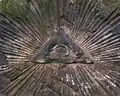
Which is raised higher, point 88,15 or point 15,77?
point 88,15

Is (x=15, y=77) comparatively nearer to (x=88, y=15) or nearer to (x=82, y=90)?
(x=82, y=90)

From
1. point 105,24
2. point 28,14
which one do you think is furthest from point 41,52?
point 105,24

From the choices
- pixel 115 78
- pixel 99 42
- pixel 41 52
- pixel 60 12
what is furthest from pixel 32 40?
pixel 115 78

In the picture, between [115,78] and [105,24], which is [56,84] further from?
[105,24]

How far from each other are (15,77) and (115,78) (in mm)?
597

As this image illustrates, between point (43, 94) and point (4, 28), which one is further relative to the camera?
point (4, 28)

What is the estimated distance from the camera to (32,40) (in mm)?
2477

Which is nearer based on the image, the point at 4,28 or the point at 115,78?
the point at 115,78

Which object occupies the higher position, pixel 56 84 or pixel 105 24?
pixel 105 24

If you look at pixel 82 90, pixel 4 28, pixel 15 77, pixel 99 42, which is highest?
pixel 4 28

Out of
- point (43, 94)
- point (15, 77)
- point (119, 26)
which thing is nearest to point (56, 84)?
point (43, 94)

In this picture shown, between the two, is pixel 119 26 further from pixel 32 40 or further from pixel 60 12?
pixel 32 40

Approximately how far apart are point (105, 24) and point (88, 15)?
0.13 meters

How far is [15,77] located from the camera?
233cm
